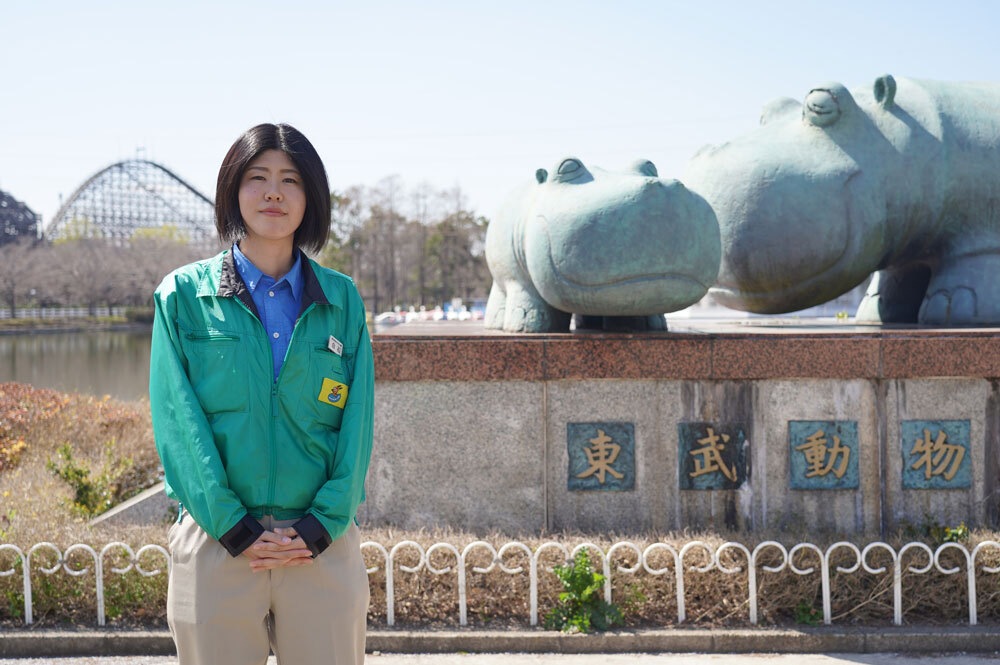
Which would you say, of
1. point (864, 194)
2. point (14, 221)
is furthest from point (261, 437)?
point (14, 221)

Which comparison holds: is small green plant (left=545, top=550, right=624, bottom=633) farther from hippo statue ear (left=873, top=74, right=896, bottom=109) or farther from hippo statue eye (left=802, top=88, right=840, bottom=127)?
hippo statue ear (left=873, top=74, right=896, bottom=109)

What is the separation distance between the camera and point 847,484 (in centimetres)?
407

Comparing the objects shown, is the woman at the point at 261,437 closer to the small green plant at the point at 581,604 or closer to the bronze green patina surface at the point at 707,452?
the small green plant at the point at 581,604

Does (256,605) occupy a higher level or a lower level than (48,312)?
lower

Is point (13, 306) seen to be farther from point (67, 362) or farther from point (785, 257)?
point (785, 257)

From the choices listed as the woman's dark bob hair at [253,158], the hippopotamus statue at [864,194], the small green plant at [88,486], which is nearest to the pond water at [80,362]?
the small green plant at [88,486]

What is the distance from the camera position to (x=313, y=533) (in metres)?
1.79

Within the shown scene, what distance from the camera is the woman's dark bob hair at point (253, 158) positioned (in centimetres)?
194

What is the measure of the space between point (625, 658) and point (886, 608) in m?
1.20

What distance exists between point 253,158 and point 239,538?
0.90m

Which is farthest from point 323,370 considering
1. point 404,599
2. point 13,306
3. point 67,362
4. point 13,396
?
point 13,306

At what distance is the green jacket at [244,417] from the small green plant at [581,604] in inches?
72.8

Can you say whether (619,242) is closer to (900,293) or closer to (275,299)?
(275,299)

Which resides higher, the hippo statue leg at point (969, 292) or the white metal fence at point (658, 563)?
the hippo statue leg at point (969, 292)
